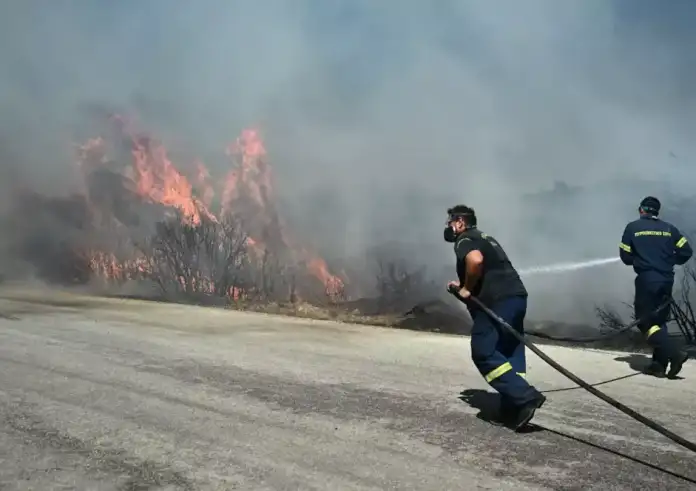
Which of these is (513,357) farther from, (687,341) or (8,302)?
(8,302)

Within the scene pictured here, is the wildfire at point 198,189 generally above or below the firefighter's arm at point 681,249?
above

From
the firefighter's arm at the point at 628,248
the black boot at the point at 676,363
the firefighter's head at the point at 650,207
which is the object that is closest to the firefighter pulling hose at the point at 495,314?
the black boot at the point at 676,363

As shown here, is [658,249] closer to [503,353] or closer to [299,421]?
[503,353]

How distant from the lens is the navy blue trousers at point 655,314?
19.4 ft

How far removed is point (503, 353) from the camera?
4.29 metres

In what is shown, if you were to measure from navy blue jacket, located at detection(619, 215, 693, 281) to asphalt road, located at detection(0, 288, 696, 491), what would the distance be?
108 centimetres

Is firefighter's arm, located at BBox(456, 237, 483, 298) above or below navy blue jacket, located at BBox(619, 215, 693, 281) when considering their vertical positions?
below

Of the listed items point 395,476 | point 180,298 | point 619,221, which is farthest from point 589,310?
point 395,476

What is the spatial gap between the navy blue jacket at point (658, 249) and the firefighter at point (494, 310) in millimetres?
2480

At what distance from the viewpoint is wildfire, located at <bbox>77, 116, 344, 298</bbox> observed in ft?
57.7

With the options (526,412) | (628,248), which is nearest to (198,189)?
(628,248)

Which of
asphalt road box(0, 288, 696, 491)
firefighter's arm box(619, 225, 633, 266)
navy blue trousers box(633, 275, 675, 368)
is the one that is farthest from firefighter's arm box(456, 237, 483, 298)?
firefighter's arm box(619, 225, 633, 266)

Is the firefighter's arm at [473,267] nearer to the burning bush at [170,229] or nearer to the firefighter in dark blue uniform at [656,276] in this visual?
the firefighter in dark blue uniform at [656,276]

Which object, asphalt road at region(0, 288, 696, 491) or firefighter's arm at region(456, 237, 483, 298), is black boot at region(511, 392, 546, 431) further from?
firefighter's arm at region(456, 237, 483, 298)
